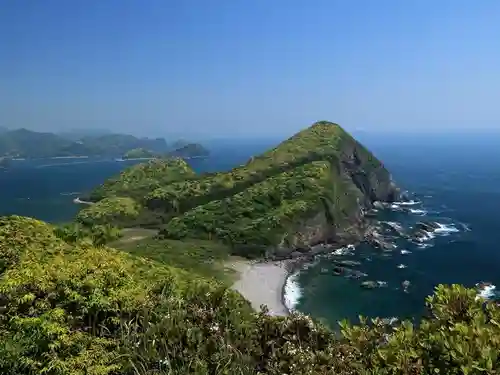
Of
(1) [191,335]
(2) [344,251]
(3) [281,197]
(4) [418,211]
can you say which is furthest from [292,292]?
(4) [418,211]

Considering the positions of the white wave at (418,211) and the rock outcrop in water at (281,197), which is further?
the white wave at (418,211)

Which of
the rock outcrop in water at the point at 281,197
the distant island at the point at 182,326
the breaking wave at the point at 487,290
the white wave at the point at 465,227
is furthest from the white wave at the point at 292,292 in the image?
the white wave at the point at 465,227

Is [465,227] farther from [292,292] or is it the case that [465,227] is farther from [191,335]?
[191,335]

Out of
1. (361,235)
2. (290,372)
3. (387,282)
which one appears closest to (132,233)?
(361,235)

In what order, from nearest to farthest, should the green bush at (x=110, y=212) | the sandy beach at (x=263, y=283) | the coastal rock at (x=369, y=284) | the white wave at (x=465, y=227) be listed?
1. the sandy beach at (x=263, y=283)
2. the coastal rock at (x=369, y=284)
3. the white wave at (x=465, y=227)
4. the green bush at (x=110, y=212)

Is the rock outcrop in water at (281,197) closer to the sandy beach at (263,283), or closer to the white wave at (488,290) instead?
the sandy beach at (263,283)

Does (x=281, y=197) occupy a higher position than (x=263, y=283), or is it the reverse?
(x=281, y=197)
